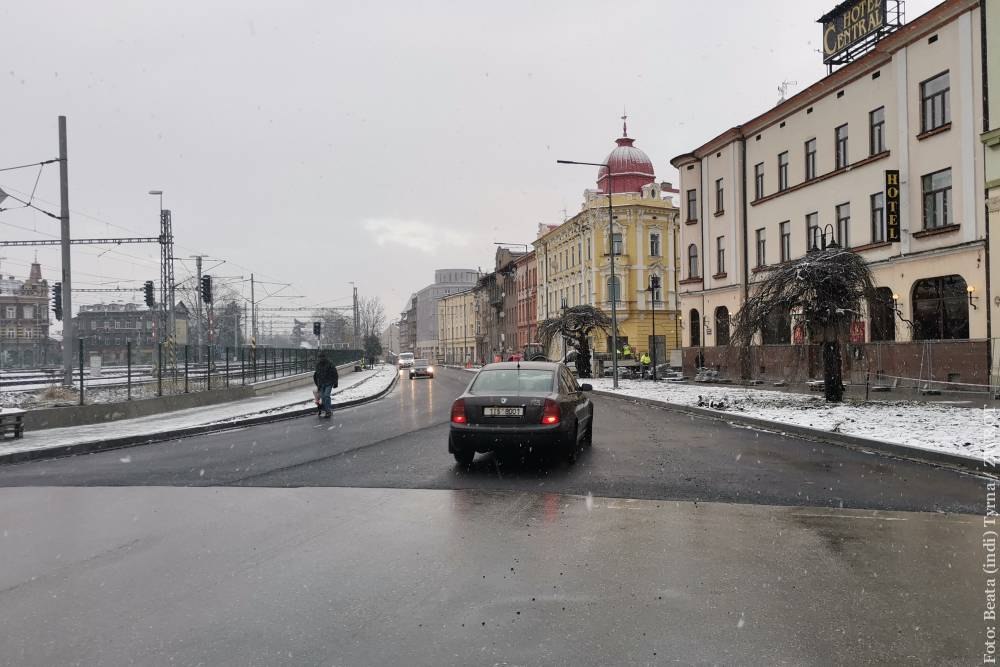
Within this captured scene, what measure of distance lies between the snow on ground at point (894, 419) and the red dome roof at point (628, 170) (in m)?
42.7

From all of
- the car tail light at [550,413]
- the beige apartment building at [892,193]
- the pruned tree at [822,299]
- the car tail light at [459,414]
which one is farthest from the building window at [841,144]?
the car tail light at [459,414]

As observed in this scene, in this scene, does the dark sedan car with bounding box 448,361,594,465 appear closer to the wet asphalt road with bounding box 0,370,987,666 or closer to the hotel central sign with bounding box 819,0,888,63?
the wet asphalt road with bounding box 0,370,987,666

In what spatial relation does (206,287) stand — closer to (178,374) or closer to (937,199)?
(178,374)

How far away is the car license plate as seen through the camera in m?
9.61

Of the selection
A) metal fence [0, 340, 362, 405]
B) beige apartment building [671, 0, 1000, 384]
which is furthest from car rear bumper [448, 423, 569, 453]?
metal fence [0, 340, 362, 405]

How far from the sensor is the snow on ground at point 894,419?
11.0m

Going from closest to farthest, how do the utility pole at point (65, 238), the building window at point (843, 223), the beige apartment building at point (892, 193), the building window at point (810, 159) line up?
the utility pole at point (65, 238)
the beige apartment building at point (892, 193)
the building window at point (843, 223)
the building window at point (810, 159)

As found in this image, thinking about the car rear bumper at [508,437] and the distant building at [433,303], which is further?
the distant building at [433,303]

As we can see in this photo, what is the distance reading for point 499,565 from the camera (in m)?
5.34

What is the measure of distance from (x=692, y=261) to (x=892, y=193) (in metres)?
16.8

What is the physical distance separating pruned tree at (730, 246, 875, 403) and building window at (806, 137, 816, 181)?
13.9 meters

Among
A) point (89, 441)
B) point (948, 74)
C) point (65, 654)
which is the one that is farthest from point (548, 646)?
point (948, 74)

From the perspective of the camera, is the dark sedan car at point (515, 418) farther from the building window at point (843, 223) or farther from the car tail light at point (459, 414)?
the building window at point (843, 223)

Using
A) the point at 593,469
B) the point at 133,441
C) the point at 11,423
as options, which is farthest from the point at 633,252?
the point at 593,469
